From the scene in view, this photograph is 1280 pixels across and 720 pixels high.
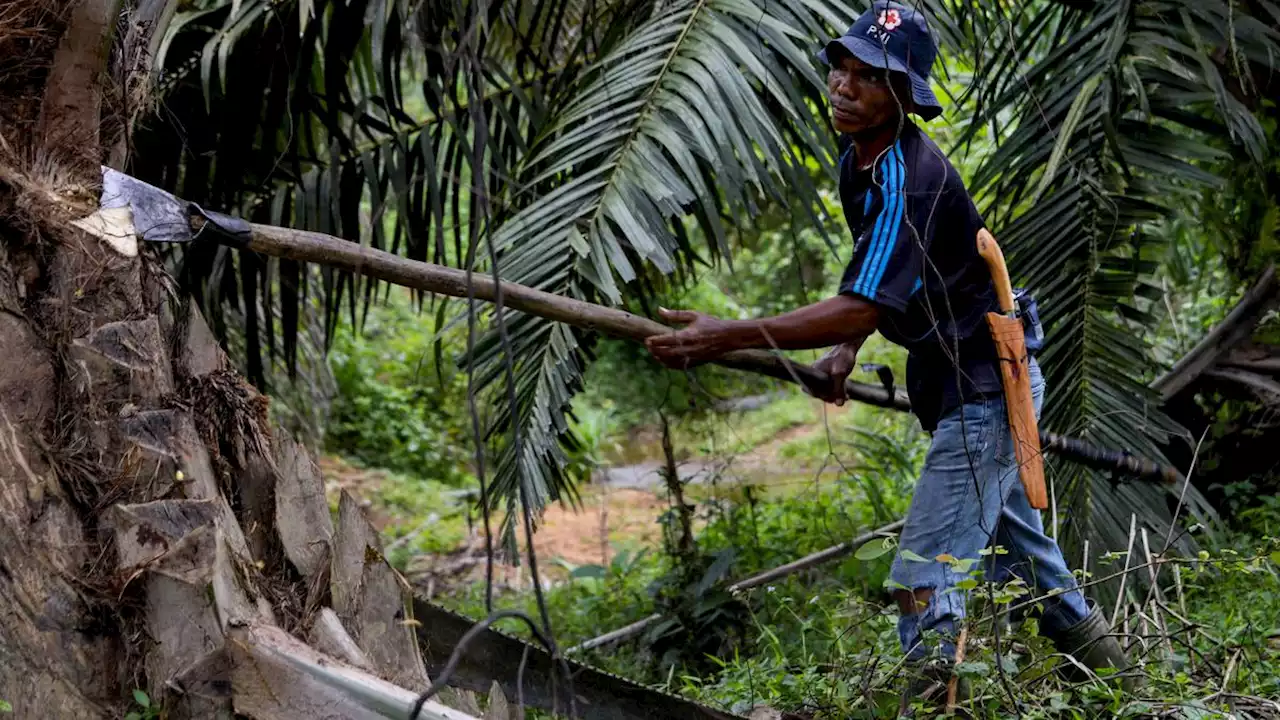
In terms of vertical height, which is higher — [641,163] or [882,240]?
[641,163]

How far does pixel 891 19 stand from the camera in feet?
11.2

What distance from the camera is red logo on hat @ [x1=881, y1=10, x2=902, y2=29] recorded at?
3387mm

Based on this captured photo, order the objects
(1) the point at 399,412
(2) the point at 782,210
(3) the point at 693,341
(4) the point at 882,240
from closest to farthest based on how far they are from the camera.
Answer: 1. (4) the point at 882,240
2. (3) the point at 693,341
3. (2) the point at 782,210
4. (1) the point at 399,412

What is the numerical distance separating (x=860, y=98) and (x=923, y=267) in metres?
0.52

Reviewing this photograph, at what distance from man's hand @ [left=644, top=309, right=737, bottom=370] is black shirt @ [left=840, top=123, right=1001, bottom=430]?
31cm

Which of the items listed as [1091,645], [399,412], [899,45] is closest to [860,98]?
[899,45]

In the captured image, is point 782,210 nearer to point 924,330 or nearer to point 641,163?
point 641,163

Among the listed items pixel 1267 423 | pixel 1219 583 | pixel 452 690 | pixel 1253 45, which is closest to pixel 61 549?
pixel 452 690

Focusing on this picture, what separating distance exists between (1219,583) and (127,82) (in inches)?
148

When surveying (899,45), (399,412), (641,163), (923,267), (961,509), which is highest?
(899,45)

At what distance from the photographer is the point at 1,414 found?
291 centimetres

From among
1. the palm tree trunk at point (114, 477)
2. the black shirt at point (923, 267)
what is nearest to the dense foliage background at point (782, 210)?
the black shirt at point (923, 267)

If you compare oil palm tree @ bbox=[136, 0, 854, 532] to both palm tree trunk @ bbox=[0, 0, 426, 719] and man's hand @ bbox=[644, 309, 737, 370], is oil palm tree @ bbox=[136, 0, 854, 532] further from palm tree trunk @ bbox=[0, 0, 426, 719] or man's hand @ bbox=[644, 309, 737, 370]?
palm tree trunk @ bbox=[0, 0, 426, 719]

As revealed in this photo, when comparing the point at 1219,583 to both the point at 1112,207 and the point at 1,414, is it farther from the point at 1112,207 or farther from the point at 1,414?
the point at 1,414
